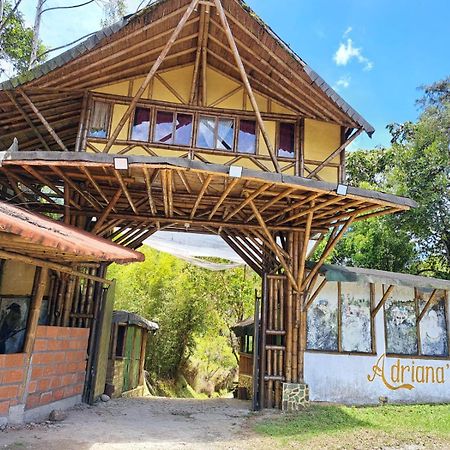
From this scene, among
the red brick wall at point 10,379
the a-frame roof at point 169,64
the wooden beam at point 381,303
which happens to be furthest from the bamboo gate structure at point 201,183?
the red brick wall at point 10,379

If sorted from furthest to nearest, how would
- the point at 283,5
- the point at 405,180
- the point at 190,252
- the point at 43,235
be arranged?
the point at 405,180
the point at 283,5
the point at 190,252
the point at 43,235

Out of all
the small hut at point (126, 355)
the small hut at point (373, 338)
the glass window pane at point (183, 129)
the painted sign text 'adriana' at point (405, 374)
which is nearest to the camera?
the glass window pane at point (183, 129)

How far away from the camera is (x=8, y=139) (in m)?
8.02

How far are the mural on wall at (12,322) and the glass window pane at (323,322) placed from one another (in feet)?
15.7

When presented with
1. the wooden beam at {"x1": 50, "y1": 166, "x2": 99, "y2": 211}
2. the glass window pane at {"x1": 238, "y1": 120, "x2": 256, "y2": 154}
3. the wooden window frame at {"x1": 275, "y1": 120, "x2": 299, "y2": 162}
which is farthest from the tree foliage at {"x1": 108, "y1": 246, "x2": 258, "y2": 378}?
the wooden window frame at {"x1": 275, "y1": 120, "x2": 299, "y2": 162}

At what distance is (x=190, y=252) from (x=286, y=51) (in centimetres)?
449

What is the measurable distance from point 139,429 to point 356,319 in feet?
15.0

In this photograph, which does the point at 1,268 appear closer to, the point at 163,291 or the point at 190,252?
the point at 190,252

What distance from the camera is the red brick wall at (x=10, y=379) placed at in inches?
182

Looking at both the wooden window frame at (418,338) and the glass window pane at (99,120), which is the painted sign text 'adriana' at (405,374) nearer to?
the wooden window frame at (418,338)

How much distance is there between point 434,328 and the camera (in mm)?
8711

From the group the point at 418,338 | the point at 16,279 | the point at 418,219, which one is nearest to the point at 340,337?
the point at 418,338

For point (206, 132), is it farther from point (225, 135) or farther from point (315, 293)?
point (315, 293)

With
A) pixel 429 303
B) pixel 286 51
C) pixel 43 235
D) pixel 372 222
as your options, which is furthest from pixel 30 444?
pixel 372 222
